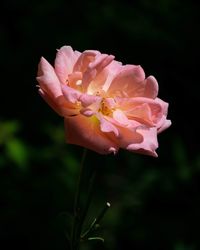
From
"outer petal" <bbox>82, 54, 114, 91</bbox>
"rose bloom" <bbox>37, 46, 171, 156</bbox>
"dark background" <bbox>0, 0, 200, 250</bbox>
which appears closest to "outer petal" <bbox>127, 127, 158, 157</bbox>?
"rose bloom" <bbox>37, 46, 171, 156</bbox>

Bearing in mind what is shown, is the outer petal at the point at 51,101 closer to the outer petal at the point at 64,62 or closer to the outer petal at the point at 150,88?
the outer petal at the point at 64,62

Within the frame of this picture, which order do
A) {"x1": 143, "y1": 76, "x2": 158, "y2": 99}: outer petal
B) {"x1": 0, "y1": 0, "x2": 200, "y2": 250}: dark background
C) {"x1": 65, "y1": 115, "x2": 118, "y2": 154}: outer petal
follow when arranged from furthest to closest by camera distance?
1. {"x1": 0, "y1": 0, "x2": 200, "y2": 250}: dark background
2. {"x1": 143, "y1": 76, "x2": 158, "y2": 99}: outer petal
3. {"x1": 65, "y1": 115, "x2": 118, "y2": 154}: outer petal

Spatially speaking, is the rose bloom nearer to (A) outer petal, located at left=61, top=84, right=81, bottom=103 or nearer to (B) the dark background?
(A) outer petal, located at left=61, top=84, right=81, bottom=103

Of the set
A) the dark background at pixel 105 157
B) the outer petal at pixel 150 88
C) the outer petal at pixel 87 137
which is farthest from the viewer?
the dark background at pixel 105 157

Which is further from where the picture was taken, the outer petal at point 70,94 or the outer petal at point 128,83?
the outer petal at point 128,83

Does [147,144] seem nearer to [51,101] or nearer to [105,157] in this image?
[51,101]

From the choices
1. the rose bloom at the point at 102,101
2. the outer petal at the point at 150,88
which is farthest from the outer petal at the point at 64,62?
the outer petal at the point at 150,88

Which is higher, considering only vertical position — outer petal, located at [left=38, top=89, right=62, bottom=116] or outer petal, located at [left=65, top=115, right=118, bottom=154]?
outer petal, located at [left=38, top=89, right=62, bottom=116]
